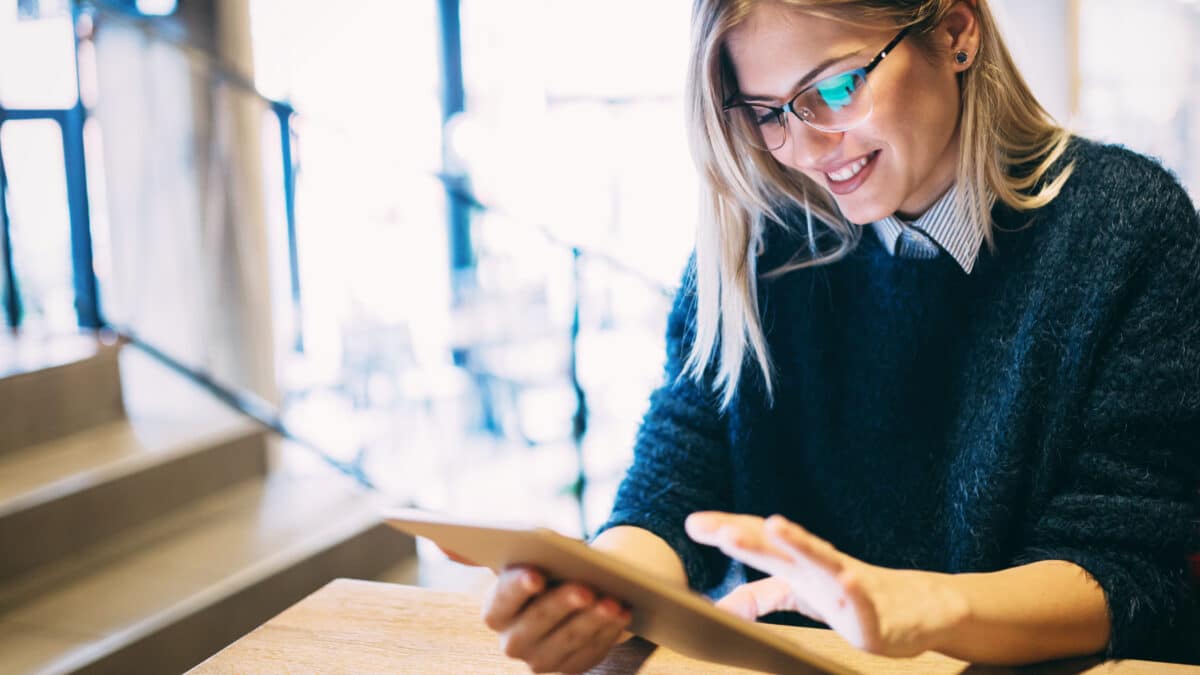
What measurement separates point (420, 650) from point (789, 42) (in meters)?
0.73

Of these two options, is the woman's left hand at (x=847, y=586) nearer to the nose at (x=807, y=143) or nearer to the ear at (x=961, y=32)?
the nose at (x=807, y=143)

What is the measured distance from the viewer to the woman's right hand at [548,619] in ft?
2.69

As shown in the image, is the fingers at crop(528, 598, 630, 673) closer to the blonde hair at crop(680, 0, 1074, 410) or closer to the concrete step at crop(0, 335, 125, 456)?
the blonde hair at crop(680, 0, 1074, 410)

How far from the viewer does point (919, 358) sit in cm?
121

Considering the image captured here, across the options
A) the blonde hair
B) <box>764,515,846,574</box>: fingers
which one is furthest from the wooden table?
the blonde hair

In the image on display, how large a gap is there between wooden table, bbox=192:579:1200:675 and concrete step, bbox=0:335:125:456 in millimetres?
1987

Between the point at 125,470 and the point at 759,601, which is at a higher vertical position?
the point at 759,601

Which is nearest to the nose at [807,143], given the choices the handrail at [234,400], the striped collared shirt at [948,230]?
the striped collared shirt at [948,230]

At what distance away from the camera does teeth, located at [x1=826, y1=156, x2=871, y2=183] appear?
1.12 m

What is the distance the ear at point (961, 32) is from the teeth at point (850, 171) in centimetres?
15

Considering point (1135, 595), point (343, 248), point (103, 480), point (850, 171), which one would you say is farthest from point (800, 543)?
point (343, 248)

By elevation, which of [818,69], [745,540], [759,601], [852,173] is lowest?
[759,601]

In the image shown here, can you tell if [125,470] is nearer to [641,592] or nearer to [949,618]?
[641,592]

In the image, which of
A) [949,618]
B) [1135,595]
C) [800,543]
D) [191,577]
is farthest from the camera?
[191,577]
